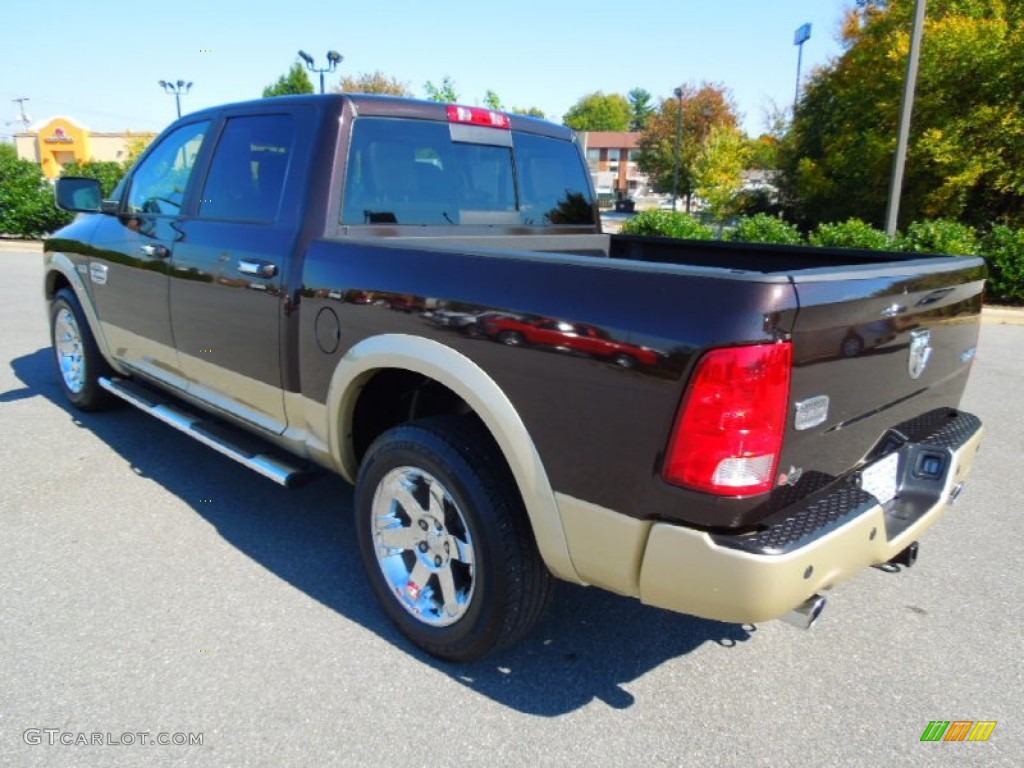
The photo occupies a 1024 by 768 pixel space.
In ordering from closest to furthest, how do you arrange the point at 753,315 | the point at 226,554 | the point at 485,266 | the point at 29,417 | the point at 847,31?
the point at 753,315
the point at 485,266
the point at 226,554
the point at 29,417
the point at 847,31

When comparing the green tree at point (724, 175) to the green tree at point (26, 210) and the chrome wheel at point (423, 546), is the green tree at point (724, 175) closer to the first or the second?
the green tree at point (26, 210)

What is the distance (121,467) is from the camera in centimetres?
440

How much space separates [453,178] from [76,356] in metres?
3.39

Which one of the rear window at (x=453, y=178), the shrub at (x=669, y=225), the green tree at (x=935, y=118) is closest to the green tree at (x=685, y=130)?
the green tree at (x=935, y=118)

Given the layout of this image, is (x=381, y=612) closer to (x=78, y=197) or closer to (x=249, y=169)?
(x=249, y=169)

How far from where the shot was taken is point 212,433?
12.1 feet

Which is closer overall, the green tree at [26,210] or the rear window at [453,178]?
the rear window at [453,178]

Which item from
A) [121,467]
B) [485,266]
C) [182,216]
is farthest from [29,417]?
[485,266]

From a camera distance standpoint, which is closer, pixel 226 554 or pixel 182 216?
pixel 226 554

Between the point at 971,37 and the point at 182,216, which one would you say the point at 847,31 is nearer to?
the point at 971,37

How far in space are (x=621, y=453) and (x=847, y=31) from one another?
76.4ft

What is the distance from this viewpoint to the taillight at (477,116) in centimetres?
354

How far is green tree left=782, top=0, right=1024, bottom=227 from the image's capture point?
14.5 metres

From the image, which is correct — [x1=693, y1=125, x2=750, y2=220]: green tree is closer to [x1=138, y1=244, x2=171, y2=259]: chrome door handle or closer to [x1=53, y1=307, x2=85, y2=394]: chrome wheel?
[x1=53, y1=307, x2=85, y2=394]: chrome wheel
